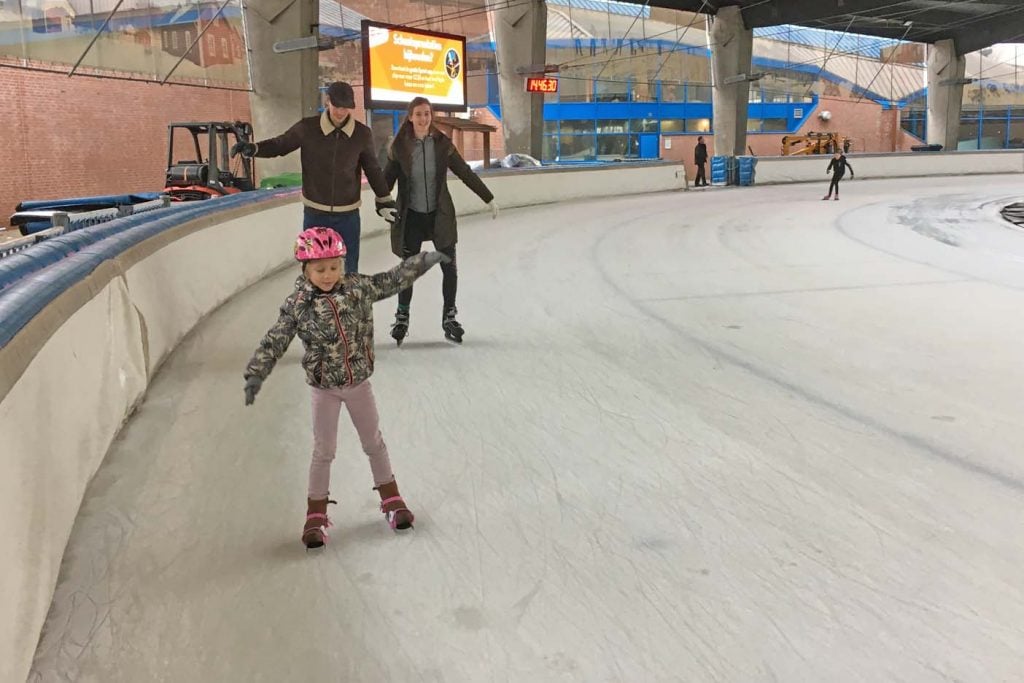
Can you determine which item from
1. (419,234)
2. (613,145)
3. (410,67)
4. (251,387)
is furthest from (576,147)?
(251,387)

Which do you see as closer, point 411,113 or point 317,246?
point 317,246

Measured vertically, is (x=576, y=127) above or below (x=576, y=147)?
above

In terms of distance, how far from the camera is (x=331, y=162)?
5.41m

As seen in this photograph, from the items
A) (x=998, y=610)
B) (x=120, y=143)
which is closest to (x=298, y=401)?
(x=998, y=610)

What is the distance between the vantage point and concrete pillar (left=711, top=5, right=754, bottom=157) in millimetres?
30125

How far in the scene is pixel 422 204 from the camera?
18.5 feet

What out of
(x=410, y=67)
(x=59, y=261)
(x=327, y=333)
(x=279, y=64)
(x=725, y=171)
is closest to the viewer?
(x=327, y=333)

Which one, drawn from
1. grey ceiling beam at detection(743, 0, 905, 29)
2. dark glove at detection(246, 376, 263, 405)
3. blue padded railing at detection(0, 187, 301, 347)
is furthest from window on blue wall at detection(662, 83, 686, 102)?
dark glove at detection(246, 376, 263, 405)

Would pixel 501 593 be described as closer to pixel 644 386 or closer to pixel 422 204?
pixel 644 386

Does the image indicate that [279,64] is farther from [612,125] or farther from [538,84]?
[612,125]

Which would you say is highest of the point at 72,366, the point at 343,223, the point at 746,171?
the point at 746,171

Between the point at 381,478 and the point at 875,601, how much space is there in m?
1.80

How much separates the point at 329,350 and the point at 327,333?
0.21 ft

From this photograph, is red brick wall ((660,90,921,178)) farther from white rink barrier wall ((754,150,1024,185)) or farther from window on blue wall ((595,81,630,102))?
white rink barrier wall ((754,150,1024,185))
